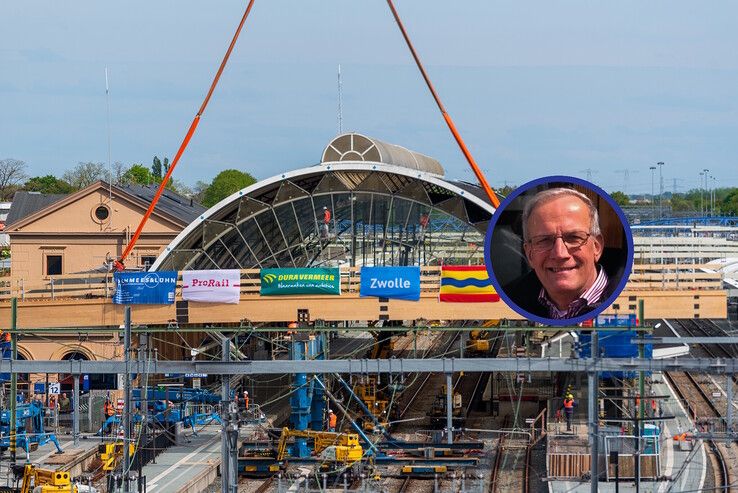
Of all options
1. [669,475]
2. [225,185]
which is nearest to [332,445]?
[669,475]

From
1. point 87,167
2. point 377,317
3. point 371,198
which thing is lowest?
point 377,317

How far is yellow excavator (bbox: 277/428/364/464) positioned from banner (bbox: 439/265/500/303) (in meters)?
8.23

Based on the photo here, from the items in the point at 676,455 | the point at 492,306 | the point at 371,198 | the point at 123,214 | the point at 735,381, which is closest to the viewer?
the point at 676,455

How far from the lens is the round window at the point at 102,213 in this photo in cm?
5978

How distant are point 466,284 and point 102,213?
25.0m

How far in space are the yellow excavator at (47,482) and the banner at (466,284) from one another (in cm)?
1551

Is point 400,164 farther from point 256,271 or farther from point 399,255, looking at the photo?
point 256,271

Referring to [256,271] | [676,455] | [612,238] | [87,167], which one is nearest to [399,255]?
[256,271]

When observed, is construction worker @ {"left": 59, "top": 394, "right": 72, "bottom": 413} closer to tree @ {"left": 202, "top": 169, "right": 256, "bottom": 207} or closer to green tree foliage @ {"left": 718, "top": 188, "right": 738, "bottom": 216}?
tree @ {"left": 202, "top": 169, "right": 256, "bottom": 207}

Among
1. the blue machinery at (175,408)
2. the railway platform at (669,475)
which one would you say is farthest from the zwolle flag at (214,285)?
the railway platform at (669,475)

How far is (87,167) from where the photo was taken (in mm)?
158125

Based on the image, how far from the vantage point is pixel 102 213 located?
59875mm

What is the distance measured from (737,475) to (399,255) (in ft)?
56.6

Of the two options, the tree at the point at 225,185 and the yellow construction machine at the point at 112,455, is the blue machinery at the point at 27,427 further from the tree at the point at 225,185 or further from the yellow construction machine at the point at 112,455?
the tree at the point at 225,185
